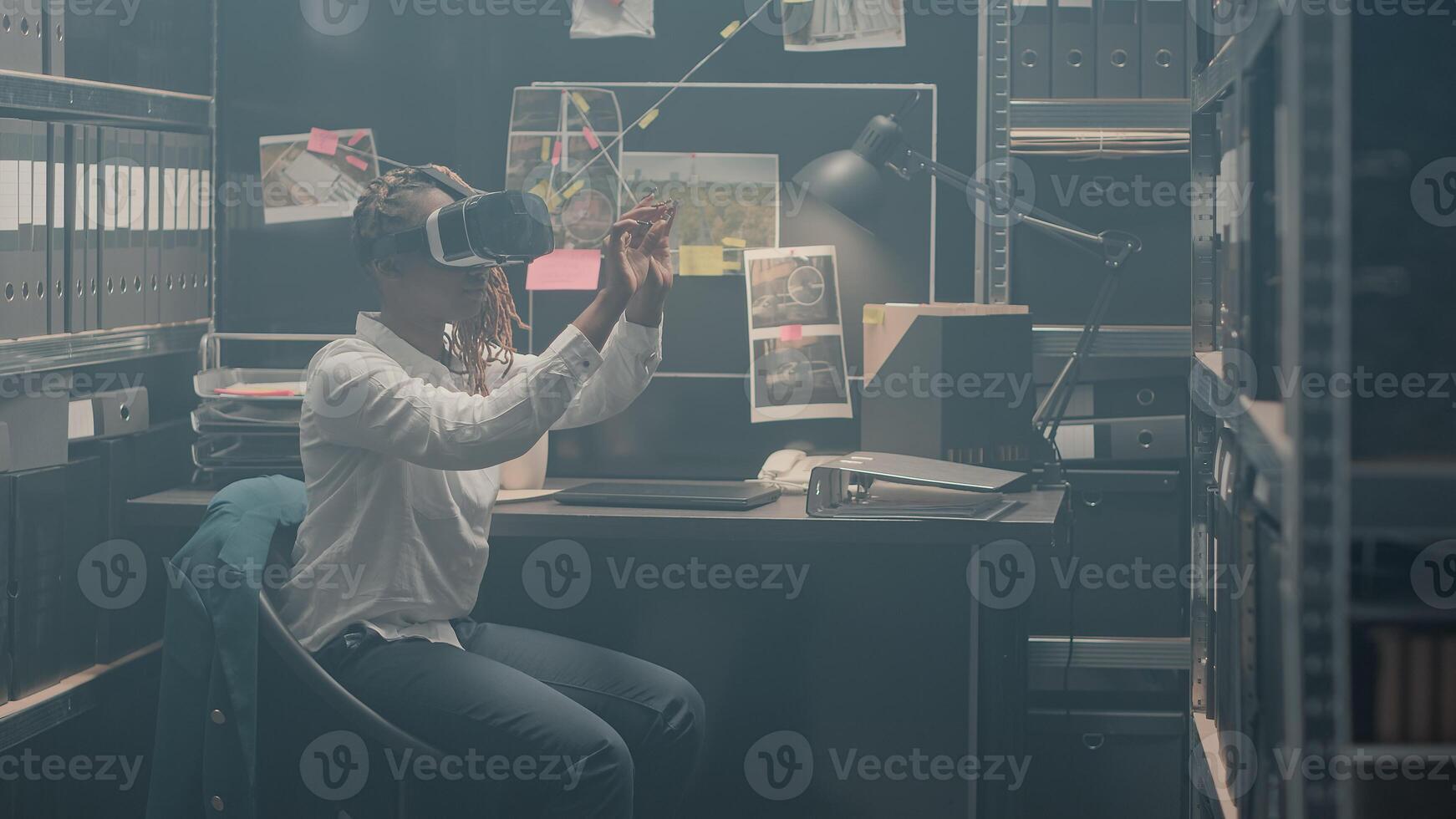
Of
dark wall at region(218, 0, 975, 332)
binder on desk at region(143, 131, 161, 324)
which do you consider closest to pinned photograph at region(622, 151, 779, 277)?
dark wall at region(218, 0, 975, 332)

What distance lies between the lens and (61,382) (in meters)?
2.20

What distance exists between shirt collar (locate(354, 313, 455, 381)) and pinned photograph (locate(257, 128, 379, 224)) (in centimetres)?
78

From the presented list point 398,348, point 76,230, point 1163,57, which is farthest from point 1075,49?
point 76,230

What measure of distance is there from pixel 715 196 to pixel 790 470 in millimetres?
540

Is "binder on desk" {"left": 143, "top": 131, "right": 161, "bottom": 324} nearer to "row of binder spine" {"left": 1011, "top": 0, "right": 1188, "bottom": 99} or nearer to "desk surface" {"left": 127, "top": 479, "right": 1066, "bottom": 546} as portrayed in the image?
"desk surface" {"left": 127, "top": 479, "right": 1066, "bottom": 546}

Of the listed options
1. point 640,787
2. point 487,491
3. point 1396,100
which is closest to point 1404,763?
point 1396,100

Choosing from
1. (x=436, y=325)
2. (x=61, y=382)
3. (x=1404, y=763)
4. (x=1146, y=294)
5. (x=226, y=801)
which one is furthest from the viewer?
(x=1146, y=294)

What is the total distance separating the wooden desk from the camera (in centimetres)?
254

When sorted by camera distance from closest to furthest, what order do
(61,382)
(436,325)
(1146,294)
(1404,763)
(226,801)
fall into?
(1404,763) → (226,801) → (436,325) → (61,382) → (1146,294)

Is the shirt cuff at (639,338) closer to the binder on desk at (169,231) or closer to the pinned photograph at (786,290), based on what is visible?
the pinned photograph at (786,290)

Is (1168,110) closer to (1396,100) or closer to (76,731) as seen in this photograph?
(1396,100)

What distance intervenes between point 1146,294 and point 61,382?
6.00 ft

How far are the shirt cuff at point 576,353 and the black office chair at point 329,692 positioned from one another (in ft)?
1.58

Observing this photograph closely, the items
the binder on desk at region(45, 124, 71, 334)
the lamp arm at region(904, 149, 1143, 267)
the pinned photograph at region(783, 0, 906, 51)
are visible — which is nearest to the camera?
the binder on desk at region(45, 124, 71, 334)
